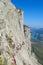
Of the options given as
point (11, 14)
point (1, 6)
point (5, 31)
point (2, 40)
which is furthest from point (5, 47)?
point (11, 14)

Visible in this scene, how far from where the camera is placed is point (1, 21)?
41.4 m

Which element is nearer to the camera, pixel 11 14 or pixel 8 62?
pixel 8 62

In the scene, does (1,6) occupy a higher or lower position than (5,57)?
higher

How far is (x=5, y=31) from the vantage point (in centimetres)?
4300

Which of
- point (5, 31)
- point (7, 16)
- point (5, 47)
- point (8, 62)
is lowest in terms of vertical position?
point (8, 62)

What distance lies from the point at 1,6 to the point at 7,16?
4.33m

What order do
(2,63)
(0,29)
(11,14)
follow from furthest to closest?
(11,14) < (0,29) < (2,63)

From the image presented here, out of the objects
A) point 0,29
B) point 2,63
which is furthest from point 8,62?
point 0,29

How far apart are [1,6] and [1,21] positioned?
670 cm

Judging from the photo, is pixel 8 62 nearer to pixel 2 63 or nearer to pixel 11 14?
pixel 2 63

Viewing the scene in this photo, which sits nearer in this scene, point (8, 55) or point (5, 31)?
point (8, 55)

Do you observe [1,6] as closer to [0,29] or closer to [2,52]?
[0,29]

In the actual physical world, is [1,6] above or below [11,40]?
above

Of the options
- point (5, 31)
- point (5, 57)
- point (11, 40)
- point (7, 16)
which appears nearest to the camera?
point (5, 57)
